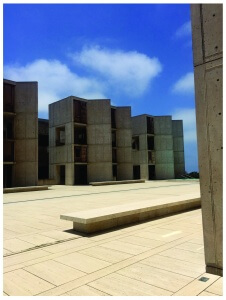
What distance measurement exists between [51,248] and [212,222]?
11.1 feet

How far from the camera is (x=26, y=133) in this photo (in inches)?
1085

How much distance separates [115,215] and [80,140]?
2912 centimetres

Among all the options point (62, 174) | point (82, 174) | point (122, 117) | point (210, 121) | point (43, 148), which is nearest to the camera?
point (210, 121)

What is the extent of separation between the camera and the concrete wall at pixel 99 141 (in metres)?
35.3

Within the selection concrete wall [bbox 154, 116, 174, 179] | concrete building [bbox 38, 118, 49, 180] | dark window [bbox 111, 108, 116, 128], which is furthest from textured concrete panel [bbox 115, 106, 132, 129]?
concrete building [bbox 38, 118, 49, 180]

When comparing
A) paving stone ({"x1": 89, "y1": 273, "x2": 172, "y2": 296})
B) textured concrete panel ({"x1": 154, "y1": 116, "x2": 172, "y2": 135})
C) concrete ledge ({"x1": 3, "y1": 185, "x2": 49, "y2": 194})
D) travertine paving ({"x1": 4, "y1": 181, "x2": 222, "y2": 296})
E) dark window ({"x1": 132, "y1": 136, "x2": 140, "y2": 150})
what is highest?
textured concrete panel ({"x1": 154, "y1": 116, "x2": 172, "y2": 135})

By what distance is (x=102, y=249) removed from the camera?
214 inches

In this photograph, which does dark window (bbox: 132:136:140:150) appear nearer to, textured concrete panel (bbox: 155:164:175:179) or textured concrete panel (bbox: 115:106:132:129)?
textured concrete panel (bbox: 155:164:175:179)

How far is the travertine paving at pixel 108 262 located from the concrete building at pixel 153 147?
38.8 meters

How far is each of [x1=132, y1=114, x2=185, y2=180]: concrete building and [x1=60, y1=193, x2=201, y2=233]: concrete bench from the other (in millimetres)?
36388

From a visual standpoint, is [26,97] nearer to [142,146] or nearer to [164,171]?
[142,146]

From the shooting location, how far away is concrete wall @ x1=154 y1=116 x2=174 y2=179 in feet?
154

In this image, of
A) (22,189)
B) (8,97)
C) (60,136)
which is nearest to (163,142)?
(60,136)
